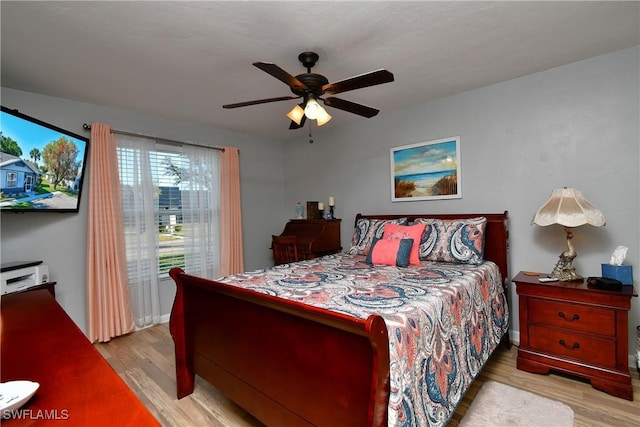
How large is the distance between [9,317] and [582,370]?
3373mm

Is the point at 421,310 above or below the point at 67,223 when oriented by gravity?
below

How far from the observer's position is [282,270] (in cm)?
256

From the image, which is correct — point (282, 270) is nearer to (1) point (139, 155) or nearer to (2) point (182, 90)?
(2) point (182, 90)

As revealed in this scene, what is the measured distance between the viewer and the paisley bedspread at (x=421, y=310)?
4.25 ft

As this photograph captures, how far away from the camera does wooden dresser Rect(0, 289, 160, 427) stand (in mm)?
598

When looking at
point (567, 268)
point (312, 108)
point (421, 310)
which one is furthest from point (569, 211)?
point (312, 108)

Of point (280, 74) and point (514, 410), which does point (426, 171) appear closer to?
point (280, 74)

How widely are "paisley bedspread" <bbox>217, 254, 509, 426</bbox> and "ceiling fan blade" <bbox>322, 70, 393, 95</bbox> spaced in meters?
1.32

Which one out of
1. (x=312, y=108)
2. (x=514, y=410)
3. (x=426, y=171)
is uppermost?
(x=312, y=108)

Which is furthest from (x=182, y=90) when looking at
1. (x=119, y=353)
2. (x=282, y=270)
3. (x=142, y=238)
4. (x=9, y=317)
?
(x=119, y=353)

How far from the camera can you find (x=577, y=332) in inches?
86.4

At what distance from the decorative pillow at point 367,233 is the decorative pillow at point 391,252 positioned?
0.37 metres

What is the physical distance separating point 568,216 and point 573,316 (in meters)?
0.74

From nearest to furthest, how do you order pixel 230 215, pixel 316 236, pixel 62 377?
pixel 62 377
pixel 316 236
pixel 230 215
